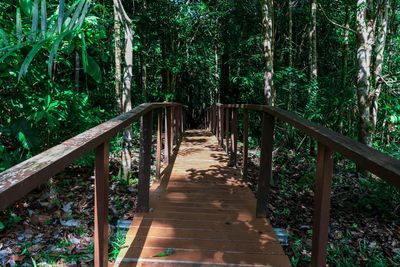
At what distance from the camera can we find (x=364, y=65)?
5.73m

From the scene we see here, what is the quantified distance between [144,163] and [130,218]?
1.96ft

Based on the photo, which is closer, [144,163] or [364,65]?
[144,163]

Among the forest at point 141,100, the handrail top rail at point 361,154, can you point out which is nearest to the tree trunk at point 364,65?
the forest at point 141,100

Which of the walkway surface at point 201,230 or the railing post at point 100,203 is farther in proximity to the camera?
the walkway surface at point 201,230

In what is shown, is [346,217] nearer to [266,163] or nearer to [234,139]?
[234,139]

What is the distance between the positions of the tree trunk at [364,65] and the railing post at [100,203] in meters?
4.96

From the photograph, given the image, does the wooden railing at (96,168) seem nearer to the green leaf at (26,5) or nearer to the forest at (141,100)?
the forest at (141,100)

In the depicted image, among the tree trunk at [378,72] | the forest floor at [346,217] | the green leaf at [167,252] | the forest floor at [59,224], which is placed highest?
the tree trunk at [378,72]

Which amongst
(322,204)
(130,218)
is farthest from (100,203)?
(130,218)

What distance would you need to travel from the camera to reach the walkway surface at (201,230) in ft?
8.15

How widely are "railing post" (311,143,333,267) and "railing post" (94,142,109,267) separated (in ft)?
3.52

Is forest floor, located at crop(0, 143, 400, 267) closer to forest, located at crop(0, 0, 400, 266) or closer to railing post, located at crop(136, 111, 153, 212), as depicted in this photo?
forest, located at crop(0, 0, 400, 266)

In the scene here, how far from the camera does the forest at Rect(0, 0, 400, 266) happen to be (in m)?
3.02

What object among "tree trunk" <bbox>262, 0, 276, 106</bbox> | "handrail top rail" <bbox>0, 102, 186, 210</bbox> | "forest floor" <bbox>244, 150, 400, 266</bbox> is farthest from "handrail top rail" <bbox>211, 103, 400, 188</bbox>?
"tree trunk" <bbox>262, 0, 276, 106</bbox>
